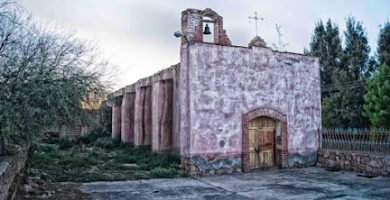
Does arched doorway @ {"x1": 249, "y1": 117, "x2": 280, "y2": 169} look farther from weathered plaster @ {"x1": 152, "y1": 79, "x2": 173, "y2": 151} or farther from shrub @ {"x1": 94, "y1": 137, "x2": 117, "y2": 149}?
shrub @ {"x1": 94, "y1": 137, "x2": 117, "y2": 149}

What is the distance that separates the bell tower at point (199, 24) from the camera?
12.8 m

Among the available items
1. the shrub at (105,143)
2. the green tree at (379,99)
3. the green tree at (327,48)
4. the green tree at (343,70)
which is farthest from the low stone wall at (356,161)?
the green tree at (327,48)

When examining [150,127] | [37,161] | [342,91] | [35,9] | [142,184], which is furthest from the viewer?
[342,91]

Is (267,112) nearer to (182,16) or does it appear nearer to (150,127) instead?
(182,16)

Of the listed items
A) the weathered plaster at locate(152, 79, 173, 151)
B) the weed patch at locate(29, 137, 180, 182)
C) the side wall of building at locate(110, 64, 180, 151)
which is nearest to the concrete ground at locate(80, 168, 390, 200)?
the weed patch at locate(29, 137, 180, 182)

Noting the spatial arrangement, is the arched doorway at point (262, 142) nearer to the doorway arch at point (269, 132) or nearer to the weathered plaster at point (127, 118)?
the doorway arch at point (269, 132)

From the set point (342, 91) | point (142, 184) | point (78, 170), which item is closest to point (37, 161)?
point (78, 170)

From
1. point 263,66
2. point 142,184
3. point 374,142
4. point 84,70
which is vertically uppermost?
point 263,66

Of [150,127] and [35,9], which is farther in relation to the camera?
[150,127]

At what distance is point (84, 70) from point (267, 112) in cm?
709

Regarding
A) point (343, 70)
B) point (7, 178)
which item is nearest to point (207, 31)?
point (7, 178)

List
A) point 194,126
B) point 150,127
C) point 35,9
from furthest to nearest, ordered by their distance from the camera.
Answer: point 150,127 < point 194,126 < point 35,9

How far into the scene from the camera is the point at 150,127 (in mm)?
16281

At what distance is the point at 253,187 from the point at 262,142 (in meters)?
3.85
